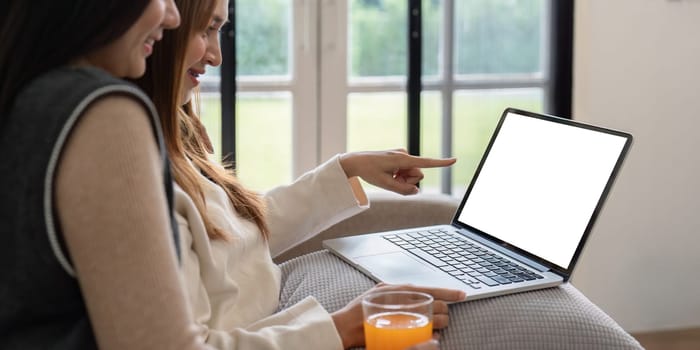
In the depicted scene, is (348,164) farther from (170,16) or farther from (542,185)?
(170,16)

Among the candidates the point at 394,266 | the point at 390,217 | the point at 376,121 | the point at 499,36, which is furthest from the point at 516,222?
the point at 499,36

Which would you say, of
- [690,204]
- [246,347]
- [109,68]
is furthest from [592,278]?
[109,68]

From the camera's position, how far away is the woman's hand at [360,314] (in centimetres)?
109

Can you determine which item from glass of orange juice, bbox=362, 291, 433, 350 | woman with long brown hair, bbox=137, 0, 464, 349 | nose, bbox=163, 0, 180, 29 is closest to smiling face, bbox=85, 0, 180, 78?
nose, bbox=163, 0, 180, 29

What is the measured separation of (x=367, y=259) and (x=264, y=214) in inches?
6.9

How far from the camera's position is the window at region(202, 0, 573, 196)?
2.38 metres

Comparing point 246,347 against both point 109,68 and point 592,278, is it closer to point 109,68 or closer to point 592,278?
point 109,68

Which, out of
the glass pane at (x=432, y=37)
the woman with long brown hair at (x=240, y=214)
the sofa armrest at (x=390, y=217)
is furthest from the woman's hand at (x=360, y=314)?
the glass pane at (x=432, y=37)

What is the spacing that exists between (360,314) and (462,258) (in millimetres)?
296

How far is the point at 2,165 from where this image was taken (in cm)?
81

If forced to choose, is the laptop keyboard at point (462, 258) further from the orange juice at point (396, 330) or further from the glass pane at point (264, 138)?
the glass pane at point (264, 138)

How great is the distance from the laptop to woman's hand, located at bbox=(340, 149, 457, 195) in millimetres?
82

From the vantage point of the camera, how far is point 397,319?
1046mm

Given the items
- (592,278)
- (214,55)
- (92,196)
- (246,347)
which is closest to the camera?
(92,196)
